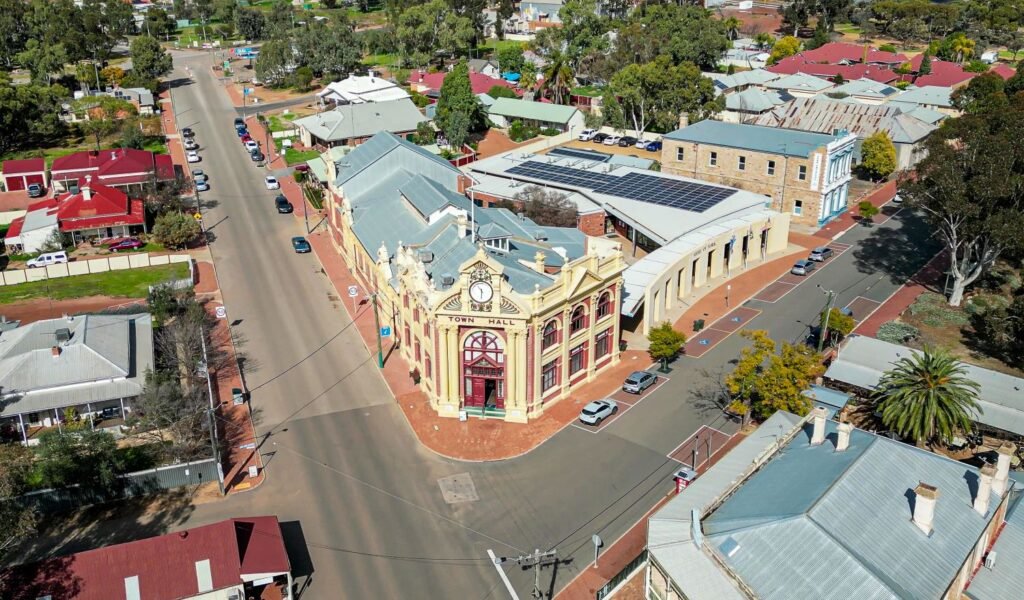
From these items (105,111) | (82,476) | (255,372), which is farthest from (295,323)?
(105,111)

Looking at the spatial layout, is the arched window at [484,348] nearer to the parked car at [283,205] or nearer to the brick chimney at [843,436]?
the brick chimney at [843,436]

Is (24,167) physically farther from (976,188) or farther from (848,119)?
(848,119)

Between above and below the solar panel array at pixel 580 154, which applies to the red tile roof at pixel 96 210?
below

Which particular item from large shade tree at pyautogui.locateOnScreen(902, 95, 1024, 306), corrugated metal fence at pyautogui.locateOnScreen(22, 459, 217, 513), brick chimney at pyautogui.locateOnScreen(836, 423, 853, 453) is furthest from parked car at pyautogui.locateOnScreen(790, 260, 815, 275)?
corrugated metal fence at pyautogui.locateOnScreen(22, 459, 217, 513)

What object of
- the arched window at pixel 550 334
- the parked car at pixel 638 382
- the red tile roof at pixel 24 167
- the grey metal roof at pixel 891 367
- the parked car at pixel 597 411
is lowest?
the parked car at pixel 597 411

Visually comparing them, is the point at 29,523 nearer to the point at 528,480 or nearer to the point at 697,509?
the point at 528,480

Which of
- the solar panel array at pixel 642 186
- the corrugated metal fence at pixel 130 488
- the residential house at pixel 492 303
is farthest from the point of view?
the solar panel array at pixel 642 186

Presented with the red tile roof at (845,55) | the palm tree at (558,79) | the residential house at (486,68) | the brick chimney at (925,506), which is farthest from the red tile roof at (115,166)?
the red tile roof at (845,55)

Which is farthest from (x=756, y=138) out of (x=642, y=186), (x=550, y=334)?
(x=550, y=334)
